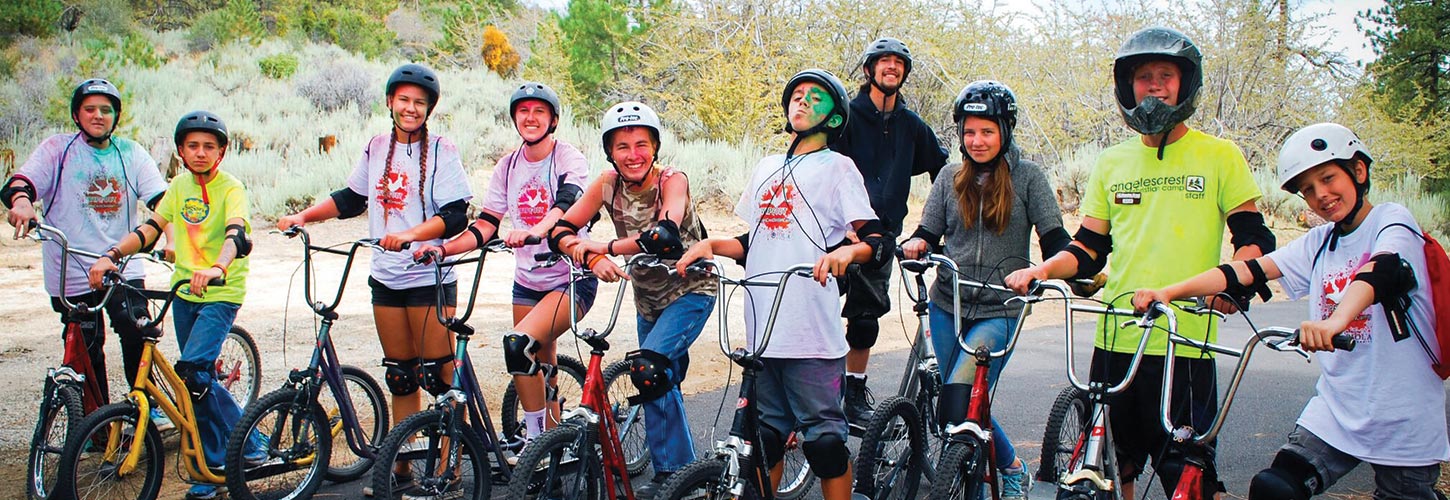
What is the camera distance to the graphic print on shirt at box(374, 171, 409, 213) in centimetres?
586

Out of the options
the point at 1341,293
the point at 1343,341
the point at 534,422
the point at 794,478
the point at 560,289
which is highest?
the point at 1341,293

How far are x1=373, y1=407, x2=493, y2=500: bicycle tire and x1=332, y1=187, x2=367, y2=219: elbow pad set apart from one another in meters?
1.35

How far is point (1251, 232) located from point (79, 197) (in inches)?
238

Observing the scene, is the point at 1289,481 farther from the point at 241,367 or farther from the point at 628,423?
the point at 241,367

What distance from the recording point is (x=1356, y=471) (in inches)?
256

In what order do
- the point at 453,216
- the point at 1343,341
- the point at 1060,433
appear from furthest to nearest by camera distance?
the point at 453,216 < the point at 1060,433 < the point at 1343,341

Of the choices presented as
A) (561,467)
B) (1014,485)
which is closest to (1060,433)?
(1014,485)

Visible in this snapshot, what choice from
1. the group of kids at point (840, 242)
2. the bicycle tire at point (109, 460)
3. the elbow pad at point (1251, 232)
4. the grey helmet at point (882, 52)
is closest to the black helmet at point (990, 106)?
the group of kids at point (840, 242)

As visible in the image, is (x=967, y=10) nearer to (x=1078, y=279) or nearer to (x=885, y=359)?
(x=885, y=359)

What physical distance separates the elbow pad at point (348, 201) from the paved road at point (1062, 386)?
1.49 meters

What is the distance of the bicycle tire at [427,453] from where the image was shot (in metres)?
4.86

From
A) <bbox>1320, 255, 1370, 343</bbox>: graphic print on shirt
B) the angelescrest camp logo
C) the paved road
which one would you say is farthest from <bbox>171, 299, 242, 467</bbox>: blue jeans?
<bbox>1320, 255, 1370, 343</bbox>: graphic print on shirt

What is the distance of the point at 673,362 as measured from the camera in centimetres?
511

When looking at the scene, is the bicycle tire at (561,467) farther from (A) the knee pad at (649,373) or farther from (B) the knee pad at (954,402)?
(B) the knee pad at (954,402)
